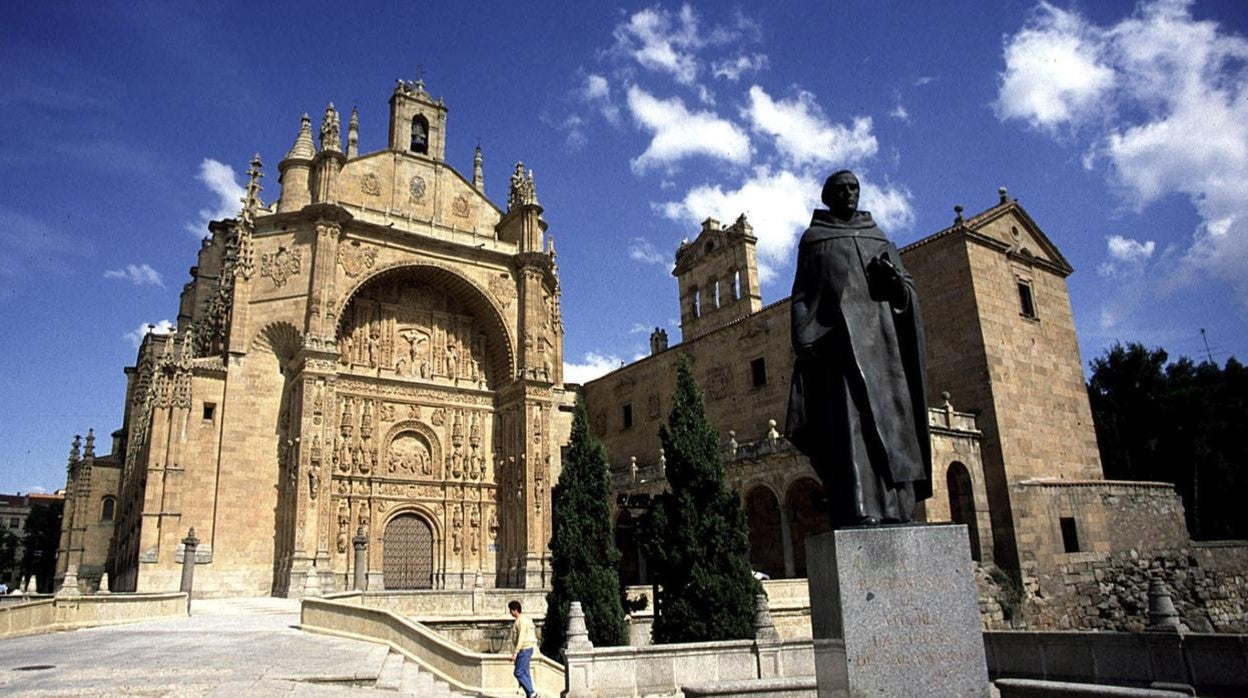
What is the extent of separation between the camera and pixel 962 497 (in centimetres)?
2184

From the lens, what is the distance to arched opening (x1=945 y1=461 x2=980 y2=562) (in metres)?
21.1

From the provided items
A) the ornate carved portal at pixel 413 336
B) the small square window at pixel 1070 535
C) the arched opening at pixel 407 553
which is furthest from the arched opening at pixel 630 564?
the small square window at pixel 1070 535

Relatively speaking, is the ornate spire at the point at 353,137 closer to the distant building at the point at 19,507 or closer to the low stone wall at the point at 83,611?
the low stone wall at the point at 83,611

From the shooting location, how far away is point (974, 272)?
23.2 meters

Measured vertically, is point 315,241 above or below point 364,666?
above

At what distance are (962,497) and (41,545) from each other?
58436mm

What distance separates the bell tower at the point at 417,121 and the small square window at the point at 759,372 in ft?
47.5

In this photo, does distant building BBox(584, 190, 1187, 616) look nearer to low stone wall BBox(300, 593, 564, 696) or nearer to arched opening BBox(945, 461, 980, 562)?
arched opening BBox(945, 461, 980, 562)

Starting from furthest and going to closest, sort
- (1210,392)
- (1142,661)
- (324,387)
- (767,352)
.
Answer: (1210,392), (767,352), (324,387), (1142,661)

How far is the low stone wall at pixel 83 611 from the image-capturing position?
14969 millimetres

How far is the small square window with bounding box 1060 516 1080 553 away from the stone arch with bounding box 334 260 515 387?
18108 millimetres

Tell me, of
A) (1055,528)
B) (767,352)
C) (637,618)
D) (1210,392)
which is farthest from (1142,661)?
(1210,392)

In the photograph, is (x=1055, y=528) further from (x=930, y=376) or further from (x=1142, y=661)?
(x=1142, y=661)

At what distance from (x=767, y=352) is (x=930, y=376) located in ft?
20.3
